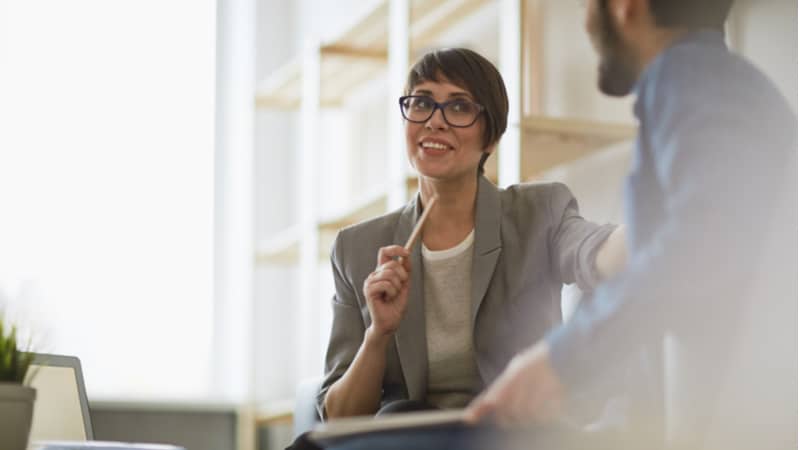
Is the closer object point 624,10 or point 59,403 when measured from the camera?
point 624,10

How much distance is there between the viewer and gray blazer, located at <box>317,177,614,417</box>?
1.54 meters

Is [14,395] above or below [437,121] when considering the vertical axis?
below

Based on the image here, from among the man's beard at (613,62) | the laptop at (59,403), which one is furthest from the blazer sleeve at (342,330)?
the man's beard at (613,62)

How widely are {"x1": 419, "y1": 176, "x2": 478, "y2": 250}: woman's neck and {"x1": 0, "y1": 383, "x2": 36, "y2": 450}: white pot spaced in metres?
0.60

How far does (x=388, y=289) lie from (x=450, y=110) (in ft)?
0.95

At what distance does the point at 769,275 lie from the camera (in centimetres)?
98

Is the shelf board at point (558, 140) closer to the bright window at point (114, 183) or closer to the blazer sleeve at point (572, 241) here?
the blazer sleeve at point (572, 241)

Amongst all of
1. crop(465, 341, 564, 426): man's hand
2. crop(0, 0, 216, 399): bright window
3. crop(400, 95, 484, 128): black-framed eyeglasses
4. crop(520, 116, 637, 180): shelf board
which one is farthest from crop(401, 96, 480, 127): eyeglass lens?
crop(0, 0, 216, 399): bright window

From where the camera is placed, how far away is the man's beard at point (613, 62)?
1.09 metres

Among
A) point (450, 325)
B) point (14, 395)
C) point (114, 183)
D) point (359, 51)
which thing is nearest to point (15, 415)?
point (14, 395)

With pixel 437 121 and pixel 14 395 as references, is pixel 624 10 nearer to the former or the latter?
pixel 437 121

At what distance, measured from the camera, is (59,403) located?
6.22ft

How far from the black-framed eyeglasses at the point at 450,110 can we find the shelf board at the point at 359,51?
4.79ft

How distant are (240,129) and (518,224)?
9.11 ft
